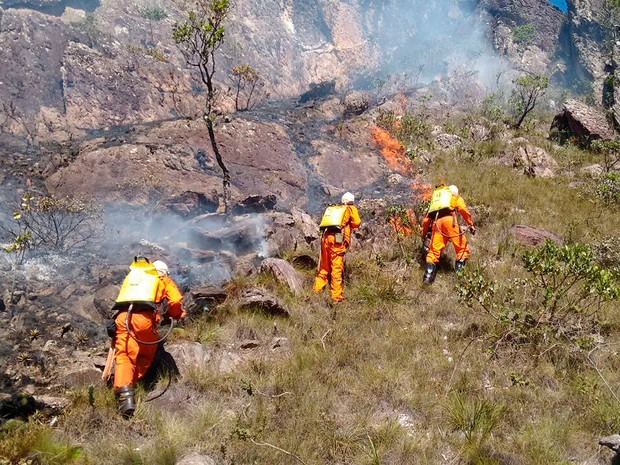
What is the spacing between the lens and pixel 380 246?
7.12 meters

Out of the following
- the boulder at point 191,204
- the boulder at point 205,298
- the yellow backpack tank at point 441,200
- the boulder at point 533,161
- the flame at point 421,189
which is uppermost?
the yellow backpack tank at point 441,200

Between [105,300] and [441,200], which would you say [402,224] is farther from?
[105,300]

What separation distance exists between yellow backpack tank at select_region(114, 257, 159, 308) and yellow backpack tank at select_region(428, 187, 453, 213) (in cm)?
387

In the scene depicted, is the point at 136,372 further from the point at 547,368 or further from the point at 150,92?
the point at 150,92

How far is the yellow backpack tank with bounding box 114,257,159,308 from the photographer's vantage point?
142 inches

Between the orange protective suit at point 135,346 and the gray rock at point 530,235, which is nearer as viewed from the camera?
the orange protective suit at point 135,346

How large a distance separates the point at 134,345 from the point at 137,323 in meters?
0.17

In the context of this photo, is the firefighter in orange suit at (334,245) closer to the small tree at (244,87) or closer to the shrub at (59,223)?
the shrub at (59,223)

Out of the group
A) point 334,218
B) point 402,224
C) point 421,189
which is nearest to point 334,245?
point 334,218

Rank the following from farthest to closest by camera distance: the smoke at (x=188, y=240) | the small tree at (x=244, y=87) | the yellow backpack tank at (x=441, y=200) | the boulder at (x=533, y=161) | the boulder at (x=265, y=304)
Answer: the small tree at (x=244, y=87) → the boulder at (x=533, y=161) → the smoke at (x=188, y=240) → the yellow backpack tank at (x=441, y=200) → the boulder at (x=265, y=304)

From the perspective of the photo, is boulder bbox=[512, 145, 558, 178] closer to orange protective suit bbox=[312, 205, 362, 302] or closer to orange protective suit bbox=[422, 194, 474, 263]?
orange protective suit bbox=[422, 194, 474, 263]

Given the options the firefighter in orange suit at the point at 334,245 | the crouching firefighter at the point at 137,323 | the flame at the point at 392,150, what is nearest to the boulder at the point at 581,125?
the flame at the point at 392,150

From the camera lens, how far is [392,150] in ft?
40.5

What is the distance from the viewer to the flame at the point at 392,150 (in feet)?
38.0
